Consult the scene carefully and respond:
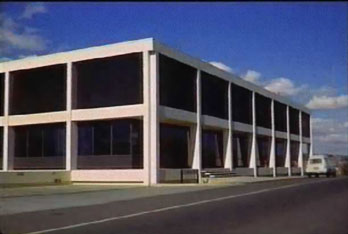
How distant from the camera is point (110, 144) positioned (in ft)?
127

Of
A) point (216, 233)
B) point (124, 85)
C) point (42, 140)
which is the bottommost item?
point (216, 233)

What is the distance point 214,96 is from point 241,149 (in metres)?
9.92

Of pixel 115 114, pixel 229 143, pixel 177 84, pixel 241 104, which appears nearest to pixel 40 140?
pixel 115 114

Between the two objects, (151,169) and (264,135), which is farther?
(264,135)

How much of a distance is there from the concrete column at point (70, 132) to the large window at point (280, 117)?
29.4m

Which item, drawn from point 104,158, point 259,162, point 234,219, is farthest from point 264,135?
point 234,219

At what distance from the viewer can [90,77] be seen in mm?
39219

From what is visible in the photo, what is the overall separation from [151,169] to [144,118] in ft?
10.6

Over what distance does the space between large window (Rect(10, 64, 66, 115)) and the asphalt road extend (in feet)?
73.1

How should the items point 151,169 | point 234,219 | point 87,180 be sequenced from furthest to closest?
point 87,180 < point 151,169 < point 234,219

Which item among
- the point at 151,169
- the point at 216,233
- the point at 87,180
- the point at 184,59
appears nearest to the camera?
the point at 216,233

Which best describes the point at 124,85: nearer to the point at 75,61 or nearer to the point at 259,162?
the point at 75,61

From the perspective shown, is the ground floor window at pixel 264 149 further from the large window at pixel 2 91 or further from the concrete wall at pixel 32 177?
the large window at pixel 2 91

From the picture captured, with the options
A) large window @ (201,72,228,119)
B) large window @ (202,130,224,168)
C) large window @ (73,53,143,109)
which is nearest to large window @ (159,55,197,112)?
large window @ (73,53,143,109)
